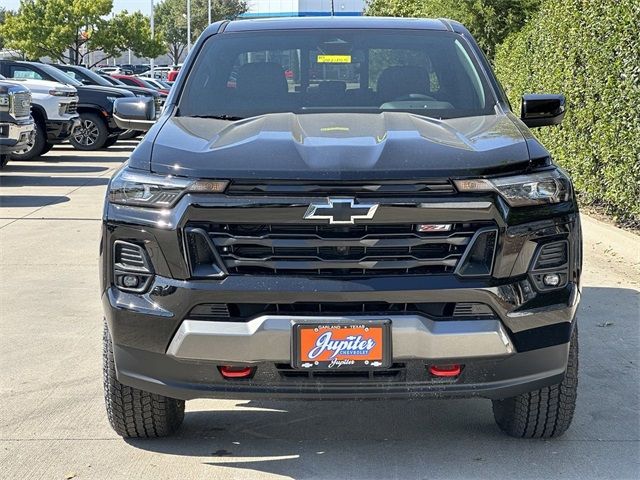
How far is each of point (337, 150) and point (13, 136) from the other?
38.8 ft

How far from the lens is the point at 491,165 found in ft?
12.9

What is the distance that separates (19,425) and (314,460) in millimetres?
1411

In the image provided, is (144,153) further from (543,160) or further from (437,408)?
(437,408)

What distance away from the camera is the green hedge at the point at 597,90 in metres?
9.02

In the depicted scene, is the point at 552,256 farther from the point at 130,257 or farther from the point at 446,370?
the point at 130,257

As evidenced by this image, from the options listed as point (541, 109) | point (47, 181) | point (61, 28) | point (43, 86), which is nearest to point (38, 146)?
point (43, 86)

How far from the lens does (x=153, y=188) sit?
392 centimetres

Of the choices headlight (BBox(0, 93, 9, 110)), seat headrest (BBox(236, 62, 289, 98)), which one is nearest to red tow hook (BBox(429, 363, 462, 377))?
seat headrest (BBox(236, 62, 289, 98))

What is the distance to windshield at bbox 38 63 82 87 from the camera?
19750 millimetres

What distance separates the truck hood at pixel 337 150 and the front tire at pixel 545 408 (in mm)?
841

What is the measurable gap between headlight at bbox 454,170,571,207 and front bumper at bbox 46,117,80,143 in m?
15.6

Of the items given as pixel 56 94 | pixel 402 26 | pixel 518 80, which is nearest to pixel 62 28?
pixel 56 94

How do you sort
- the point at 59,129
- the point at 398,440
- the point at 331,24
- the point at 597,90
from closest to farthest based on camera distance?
the point at 398,440
the point at 331,24
the point at 597,90
the point at 59,129

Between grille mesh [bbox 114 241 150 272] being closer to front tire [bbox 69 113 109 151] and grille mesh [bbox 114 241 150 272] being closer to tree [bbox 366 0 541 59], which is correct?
tree [bbox 366 0 541 59]
